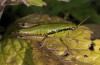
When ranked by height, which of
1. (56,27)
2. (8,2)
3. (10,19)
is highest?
(8,2)

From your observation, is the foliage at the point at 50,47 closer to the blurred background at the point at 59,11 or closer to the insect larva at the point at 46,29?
the insect larva at the point at 46,29

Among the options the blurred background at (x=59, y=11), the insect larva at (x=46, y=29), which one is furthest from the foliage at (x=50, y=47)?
the blurred background at (x=59, y=11)

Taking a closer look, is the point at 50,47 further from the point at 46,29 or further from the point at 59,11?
the point at 59,11

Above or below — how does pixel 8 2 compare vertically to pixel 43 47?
above

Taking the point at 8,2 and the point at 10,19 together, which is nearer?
the point at 8,2

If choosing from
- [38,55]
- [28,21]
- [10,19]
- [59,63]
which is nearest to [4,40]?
[28,21]

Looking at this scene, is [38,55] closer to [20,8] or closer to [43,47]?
[43,47]

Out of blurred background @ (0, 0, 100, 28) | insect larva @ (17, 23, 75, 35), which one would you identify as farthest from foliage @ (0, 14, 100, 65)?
blurred background @ (0, 0, 100, 28)

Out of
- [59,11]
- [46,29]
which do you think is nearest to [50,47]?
[46,29]
